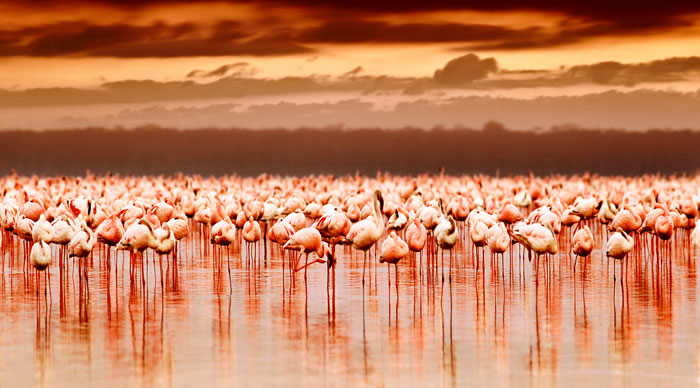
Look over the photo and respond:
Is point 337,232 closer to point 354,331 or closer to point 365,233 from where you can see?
point 365,233

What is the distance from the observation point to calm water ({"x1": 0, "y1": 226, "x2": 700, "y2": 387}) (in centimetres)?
1085

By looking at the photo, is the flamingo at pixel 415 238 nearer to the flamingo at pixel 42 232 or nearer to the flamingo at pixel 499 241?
the flamingo at pixel 499 241

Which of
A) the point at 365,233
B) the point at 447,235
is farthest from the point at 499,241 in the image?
the point at 365,233

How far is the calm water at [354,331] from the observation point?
10852 mm

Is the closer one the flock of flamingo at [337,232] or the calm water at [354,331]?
the calm water at [354,331]

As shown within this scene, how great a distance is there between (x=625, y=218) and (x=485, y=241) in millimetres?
3527

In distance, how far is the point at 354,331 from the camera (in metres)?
13.2

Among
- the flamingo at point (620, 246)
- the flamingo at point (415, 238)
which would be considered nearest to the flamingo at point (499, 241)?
the flamingo at point (415, 238)

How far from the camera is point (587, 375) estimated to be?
1074cm

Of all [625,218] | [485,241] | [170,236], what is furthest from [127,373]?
[625,218]

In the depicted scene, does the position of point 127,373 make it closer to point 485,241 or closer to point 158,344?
point 158,344

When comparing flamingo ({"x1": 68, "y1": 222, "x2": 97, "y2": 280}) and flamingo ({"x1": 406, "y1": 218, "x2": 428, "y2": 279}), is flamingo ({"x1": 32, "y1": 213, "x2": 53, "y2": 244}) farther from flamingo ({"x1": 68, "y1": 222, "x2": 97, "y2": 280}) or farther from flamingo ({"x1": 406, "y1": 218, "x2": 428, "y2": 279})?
flamingo ({"x1": 406, "y1": 218, "x2": 428, "y2": 279})

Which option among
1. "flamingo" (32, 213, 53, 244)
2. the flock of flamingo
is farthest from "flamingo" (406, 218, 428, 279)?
"flamingo" (32, 213, 53, 244)

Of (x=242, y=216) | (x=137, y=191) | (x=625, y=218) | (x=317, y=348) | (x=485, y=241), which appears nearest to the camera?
(x=317, y=348)
